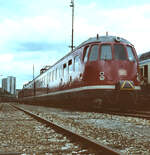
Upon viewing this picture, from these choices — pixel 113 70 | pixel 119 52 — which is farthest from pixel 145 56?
pixel 113 70

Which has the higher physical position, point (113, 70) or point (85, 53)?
point (85, 53)

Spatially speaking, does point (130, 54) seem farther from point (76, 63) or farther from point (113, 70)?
point (76, 63)

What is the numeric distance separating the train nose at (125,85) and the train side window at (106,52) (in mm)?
1257

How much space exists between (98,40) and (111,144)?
7.90 m

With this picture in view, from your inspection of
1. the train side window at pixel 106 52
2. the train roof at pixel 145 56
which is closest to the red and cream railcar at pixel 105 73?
the train side window at pixel 106 52

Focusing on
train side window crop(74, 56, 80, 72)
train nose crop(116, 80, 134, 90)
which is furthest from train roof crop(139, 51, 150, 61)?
train nose crop(116, 80, 134, 90)

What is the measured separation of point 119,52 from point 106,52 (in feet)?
1.76

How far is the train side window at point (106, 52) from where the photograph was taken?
1090cm

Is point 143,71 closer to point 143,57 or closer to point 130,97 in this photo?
point 143,57

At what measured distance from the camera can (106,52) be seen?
435 inches

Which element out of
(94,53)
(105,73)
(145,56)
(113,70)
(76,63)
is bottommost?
(105,73)

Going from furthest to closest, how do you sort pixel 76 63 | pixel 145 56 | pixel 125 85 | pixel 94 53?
pixel 145 56 → pixel 76 63 → pixel 94 53 → pixel 125 85

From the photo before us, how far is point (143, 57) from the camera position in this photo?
1559 cm

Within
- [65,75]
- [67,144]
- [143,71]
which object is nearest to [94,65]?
[65,75]
